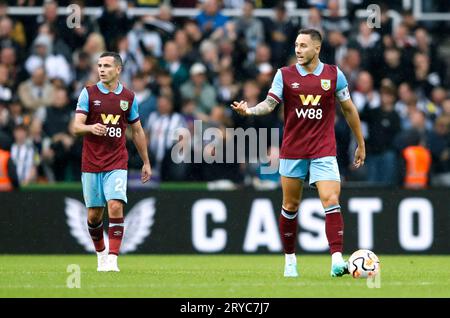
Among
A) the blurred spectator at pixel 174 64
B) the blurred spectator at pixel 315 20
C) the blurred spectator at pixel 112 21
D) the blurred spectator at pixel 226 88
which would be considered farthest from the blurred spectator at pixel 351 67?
the blurred spectator at pixel 112 21

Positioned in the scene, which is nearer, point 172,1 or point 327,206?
point 327,206

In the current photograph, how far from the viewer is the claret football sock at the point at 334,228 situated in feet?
36.3

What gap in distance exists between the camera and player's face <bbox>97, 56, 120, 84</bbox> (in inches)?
482

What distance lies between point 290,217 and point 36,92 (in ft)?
26.6

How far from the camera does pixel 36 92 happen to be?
1864 cm

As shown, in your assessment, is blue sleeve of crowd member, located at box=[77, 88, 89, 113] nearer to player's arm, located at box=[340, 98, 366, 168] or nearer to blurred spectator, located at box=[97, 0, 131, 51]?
player's arm, located at box=[340, 98, 366, 168]

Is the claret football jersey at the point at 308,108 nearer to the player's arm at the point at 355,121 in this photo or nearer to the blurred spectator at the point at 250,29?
the player's arm at the point at 355,121

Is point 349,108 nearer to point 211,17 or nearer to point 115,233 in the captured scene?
point 115,233

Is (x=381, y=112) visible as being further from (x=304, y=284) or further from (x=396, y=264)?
(x=304, y=284)

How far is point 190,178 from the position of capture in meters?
17.5

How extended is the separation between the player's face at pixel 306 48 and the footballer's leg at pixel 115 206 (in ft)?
7.65
